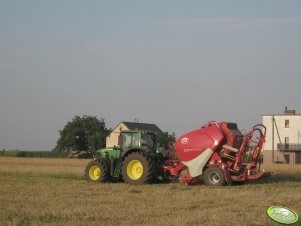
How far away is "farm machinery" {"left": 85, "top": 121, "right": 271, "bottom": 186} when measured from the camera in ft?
68.1

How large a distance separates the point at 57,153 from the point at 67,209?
7369 cm

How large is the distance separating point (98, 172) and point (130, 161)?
5.78ft

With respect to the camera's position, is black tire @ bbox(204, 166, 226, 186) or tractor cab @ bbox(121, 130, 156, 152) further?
tractor cab @ bbox(121, 130, 156, 152)

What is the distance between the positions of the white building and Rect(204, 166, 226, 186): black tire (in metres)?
58.7

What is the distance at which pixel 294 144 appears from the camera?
79375mm

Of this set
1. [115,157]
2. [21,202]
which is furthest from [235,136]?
[21,202]

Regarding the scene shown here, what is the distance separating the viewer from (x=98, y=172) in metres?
22.8

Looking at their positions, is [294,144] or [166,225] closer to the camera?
[166,225]

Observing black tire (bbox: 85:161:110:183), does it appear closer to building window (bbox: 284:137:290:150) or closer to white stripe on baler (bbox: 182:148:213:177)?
white stripe on baler (bbox: 182:148:213:177)

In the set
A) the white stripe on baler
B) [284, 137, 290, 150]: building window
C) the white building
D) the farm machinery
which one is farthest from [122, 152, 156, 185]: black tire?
[284, 137, 290, 150]: building window

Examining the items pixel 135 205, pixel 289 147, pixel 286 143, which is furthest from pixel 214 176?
pixel 286 143

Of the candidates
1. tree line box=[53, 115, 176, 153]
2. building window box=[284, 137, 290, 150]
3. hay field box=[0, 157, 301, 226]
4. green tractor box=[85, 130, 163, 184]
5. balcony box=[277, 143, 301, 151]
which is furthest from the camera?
tree line box=[53, 115, 176, 153]

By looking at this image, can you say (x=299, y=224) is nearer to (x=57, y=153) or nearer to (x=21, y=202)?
(x=21, y=202)

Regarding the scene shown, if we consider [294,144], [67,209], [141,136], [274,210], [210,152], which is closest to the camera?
[274,210]
